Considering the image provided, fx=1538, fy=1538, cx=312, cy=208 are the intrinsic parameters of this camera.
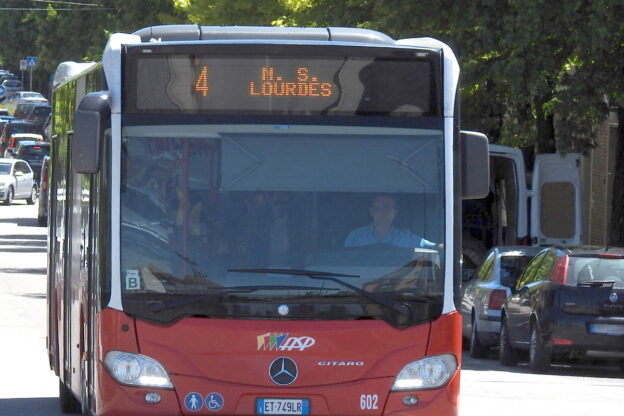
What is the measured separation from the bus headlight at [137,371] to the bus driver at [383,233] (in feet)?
3.90

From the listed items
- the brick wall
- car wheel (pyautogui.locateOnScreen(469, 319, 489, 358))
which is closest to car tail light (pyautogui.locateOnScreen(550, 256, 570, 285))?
car wheel (pyautogui.locateOnScreen(469, 319, 489, 358))

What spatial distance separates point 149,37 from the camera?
8.75m

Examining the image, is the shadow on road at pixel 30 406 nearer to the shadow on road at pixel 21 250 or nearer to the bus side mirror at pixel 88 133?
the bus side mirror at pixel 88 133

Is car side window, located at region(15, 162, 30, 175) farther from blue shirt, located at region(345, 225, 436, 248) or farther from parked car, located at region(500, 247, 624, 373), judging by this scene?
blue shirt, located at region(345, 225, 436, 248)

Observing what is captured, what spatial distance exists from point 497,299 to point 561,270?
2.21 m

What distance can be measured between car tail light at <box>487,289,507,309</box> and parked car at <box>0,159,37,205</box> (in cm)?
3660

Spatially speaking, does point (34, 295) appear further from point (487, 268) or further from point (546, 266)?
point (546, 266)

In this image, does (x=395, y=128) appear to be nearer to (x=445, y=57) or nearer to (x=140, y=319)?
(x=445, y=57)

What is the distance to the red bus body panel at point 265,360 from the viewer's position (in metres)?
8.00

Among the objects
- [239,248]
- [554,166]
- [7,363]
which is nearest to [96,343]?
[239,248]

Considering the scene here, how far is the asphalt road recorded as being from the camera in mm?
13062

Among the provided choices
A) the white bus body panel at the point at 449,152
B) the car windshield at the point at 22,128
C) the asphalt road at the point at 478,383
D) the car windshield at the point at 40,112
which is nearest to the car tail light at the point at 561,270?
the asphalt road at the point at 478,383

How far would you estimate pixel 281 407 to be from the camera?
8031mm

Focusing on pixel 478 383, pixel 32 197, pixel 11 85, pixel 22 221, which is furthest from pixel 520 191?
pixel 11 85
